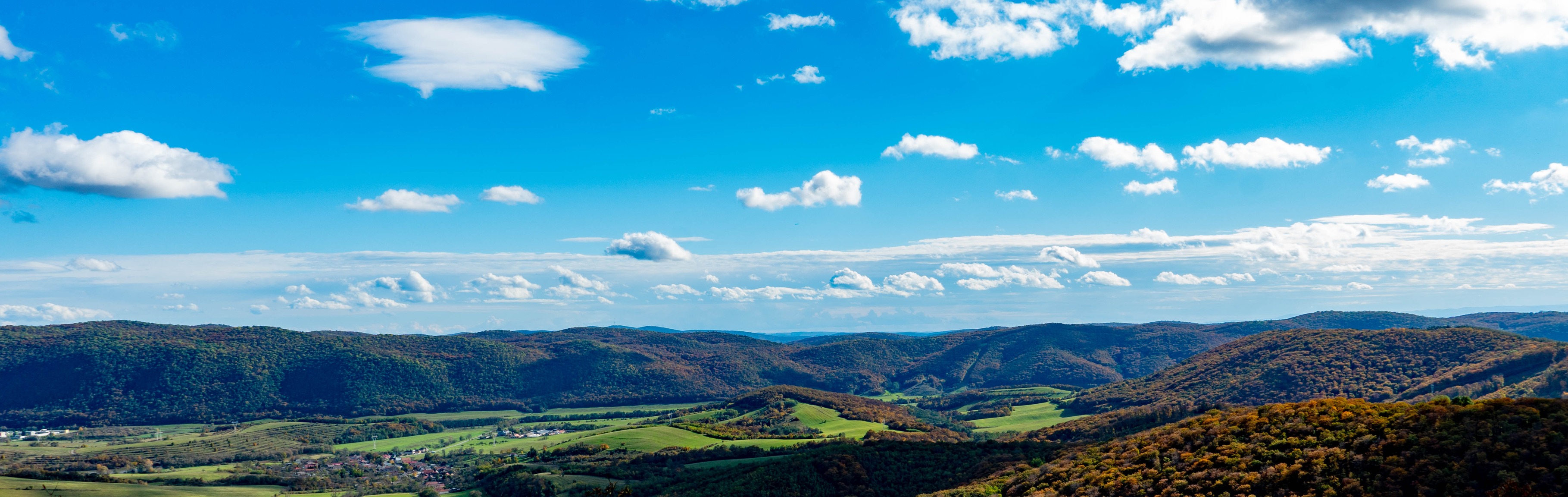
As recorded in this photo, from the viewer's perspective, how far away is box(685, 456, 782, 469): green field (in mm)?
132875

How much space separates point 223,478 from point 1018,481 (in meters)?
178

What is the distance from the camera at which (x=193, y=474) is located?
586 ft

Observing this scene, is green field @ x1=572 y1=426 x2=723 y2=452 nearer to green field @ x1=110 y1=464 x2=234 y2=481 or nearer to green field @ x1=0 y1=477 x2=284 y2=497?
green field @ x1=0 y1=477 x2=284 y2=497

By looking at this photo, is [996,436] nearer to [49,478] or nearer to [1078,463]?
[1078,463]

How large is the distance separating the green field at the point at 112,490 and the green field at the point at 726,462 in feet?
265

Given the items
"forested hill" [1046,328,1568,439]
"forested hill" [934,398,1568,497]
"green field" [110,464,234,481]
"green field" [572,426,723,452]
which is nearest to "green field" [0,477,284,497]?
"green field" [110,464,234,481]

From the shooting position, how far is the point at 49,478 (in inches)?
5743

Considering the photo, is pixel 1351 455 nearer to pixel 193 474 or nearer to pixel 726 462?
pixel 726 462

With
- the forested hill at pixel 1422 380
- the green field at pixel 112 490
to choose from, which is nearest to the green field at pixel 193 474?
the green field at pixel 112 490

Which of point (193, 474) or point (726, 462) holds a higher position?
point (726, 462)

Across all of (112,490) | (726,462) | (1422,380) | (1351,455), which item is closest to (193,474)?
(112,490)

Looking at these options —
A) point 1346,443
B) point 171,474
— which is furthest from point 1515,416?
point 171,474

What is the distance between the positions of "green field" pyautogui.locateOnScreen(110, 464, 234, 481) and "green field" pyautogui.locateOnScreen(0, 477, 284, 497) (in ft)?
48.5

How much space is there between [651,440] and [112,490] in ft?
322
